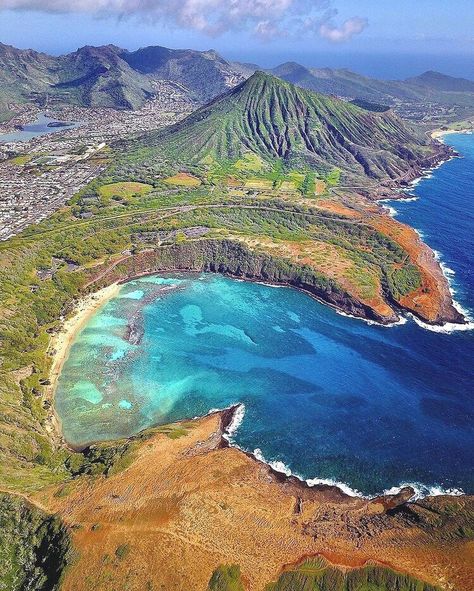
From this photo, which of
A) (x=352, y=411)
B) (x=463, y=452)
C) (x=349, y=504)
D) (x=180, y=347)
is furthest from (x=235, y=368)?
(x=463, y=452)

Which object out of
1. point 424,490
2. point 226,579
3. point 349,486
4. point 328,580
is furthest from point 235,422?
point 328,580

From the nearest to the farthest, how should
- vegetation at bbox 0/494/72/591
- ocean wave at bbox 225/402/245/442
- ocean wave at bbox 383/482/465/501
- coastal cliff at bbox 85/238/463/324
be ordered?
1. vegetation at bbox 0/494/72/591
2. ocean wave at bbox 383/482/465/501
3. ocean wave at bbox 225/402/245/442
4. coastal cliff at bbox 85/238/463/324

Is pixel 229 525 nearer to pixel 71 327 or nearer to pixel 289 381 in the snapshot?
pixel 289 381

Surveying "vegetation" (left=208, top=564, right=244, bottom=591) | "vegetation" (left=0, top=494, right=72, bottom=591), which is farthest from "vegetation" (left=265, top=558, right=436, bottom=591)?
"vegetation" (left=0, top=494, right=72, bottom=591)

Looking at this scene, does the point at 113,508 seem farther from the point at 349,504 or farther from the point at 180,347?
the point at 180,347

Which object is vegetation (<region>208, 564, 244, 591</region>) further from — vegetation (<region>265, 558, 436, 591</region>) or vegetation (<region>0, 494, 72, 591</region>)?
vegetation (<region>0, 494, 72, 591</region>)

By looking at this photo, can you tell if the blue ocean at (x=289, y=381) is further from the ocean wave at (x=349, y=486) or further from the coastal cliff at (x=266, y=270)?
the coastal cliff at (x=266, y=270)

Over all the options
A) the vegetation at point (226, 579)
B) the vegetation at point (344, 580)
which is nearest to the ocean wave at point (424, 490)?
the vegetation at point (344, 580)
